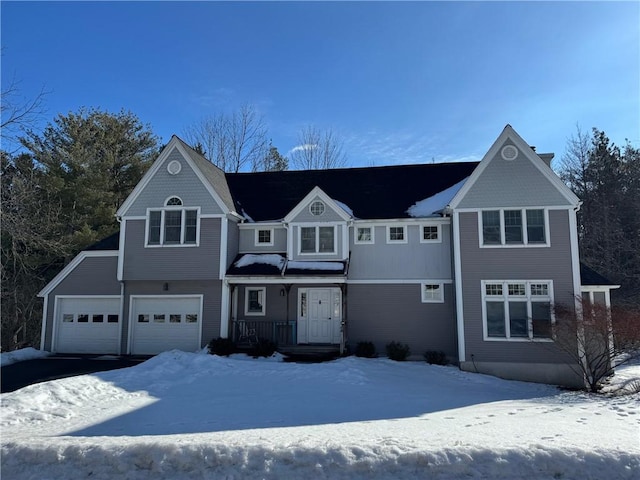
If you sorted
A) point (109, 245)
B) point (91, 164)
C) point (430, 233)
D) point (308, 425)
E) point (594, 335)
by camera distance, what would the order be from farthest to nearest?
point (91, 164)
point (109, 245)
point (430, 233)
point (594, 335)
point (308, 425)

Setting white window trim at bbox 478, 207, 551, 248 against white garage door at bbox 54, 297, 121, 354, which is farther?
white garage door at bbox 54, 297, 121, 354

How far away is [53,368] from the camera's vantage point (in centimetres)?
1420

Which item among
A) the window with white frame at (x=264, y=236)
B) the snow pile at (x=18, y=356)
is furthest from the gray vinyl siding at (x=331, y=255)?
the snow pile at (x=18, y=356)

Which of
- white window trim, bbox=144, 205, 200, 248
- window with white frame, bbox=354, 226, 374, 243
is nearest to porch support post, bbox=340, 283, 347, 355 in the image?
window with white frame, bbox=354, 226, 374, 243

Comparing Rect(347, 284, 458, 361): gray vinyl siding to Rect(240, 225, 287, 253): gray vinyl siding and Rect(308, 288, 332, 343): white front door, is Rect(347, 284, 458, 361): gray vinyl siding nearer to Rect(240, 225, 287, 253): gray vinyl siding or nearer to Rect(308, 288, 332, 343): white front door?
Rect(308, 288, 332, 343): white front door

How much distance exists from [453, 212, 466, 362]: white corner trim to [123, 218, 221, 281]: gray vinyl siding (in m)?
8.85

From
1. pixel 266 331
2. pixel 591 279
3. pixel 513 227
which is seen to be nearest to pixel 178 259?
pixel 266 331

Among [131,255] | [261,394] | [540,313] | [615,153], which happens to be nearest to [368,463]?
[261,394]

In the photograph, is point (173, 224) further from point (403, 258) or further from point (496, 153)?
point (496, 153)

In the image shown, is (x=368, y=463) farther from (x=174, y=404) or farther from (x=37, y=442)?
(x=174, y=404)

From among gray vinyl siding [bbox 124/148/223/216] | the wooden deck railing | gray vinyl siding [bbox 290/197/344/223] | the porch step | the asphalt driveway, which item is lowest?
the asphalt driveway

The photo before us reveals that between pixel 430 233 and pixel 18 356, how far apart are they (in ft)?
53.1

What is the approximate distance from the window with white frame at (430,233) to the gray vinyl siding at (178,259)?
8.01 metres

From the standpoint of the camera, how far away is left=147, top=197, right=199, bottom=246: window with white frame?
55.8 feet
